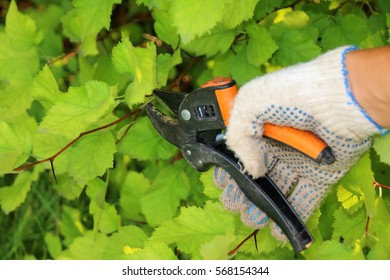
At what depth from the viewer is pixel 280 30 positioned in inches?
68.6

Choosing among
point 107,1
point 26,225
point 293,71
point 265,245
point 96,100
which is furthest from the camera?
point 26,225

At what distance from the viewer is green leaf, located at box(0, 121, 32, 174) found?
57.9 inches

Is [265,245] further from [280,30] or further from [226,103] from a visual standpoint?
[280,30]

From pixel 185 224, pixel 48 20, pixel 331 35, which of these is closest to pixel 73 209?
pixel 48 20

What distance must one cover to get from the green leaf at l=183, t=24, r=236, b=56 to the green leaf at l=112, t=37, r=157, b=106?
0.69 ft

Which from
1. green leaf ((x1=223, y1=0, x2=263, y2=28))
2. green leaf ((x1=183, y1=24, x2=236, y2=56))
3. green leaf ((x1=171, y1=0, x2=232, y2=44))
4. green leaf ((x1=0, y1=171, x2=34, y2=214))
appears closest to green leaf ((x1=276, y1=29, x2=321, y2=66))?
green leaf ((x1=183, y1=24, x2=236, y2=56))

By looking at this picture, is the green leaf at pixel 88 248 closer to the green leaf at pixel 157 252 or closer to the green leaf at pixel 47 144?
the green leaf at pixel 47 144

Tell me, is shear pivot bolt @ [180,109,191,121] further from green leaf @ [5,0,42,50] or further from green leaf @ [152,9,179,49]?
green leaf @ [5,0,42,50]

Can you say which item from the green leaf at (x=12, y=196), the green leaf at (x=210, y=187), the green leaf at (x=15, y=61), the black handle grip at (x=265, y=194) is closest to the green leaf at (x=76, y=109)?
the black handle grip at (x=265, y=194)

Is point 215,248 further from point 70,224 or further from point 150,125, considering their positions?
point 70,224

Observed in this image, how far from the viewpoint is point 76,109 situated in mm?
1407

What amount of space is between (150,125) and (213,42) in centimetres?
34

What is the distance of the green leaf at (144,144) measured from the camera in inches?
70.8

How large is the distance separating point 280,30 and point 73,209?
1310 mm
